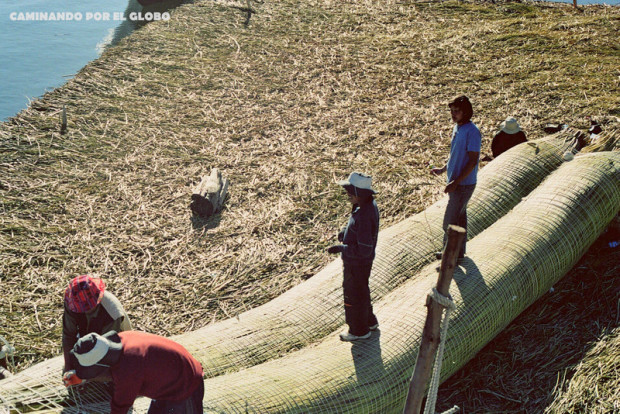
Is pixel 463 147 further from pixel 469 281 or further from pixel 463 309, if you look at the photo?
pixel 463 309

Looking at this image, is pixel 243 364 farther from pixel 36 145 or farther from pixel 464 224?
pixel 36 145

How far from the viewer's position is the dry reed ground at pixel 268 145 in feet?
17.9

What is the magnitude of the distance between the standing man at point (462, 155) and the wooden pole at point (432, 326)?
180cm

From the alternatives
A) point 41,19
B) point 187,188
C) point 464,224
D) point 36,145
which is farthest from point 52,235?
point 41,19

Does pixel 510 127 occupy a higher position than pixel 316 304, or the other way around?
pixel 510 127

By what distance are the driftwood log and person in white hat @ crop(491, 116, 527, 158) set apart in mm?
3486

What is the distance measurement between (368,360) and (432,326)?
984 mm

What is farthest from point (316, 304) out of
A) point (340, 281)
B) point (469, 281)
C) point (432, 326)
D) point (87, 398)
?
point (87, 398)

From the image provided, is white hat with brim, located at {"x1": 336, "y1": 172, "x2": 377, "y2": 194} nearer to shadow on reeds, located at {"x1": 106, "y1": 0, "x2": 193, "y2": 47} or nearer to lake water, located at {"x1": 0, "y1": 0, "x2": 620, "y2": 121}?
lake water, located at {"x1": 0, "y1": 0, "x2": 620, "y2": 121}

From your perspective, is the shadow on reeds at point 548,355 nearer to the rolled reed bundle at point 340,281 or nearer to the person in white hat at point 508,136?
the rolled reed bundle at point 340,281

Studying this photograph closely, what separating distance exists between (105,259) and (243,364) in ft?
9.28

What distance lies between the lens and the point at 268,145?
8.62 meters

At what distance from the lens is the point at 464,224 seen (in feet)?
16.8

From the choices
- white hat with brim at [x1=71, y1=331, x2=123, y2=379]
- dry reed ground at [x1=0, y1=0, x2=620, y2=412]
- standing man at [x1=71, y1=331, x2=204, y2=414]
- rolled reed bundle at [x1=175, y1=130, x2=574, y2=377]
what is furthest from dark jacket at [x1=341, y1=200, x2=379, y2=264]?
white hat with brim at [x1=71, y1=331, x2=123, y2=379]
